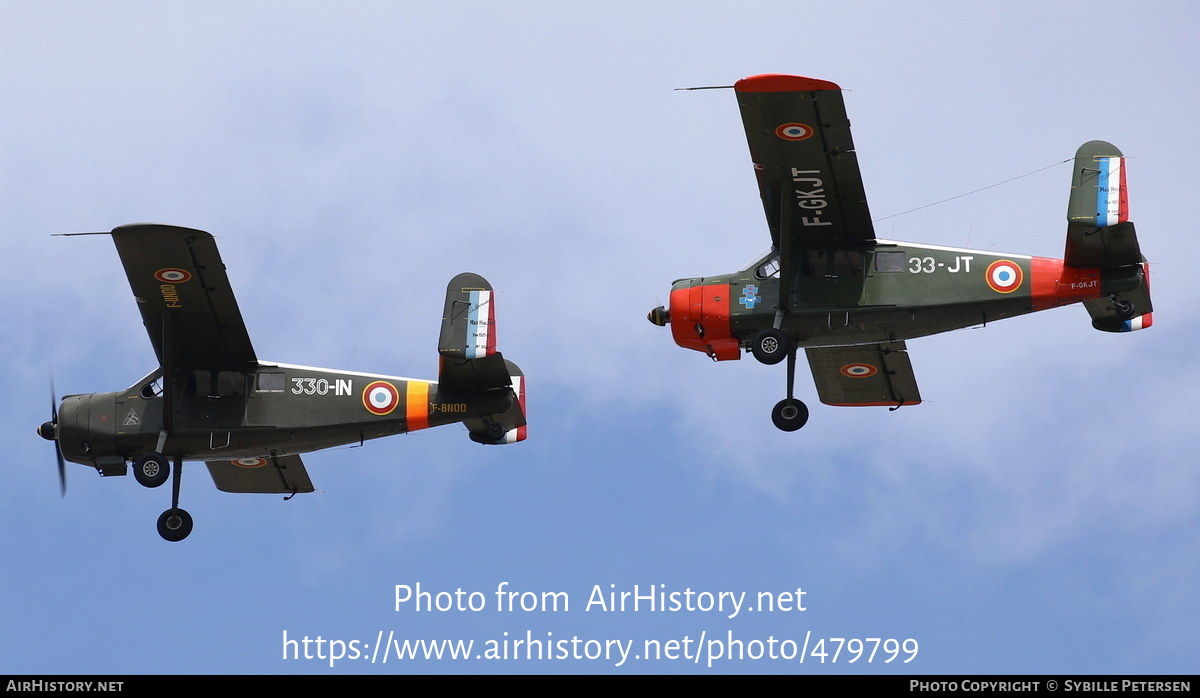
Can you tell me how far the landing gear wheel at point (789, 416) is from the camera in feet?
139

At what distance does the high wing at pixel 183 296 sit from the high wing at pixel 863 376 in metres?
10.5

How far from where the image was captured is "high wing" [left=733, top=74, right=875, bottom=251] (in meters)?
40.3

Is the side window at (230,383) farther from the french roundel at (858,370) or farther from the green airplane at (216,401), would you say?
the french roundel at (858,370)

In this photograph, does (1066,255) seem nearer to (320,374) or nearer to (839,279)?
(839,279)

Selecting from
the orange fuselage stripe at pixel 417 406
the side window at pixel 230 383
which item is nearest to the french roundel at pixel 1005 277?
the orange fuselage stripe at pixel 417 406

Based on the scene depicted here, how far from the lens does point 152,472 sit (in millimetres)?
43375

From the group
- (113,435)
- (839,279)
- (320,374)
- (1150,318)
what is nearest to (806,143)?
(839,279)

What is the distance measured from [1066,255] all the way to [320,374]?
13.0 m

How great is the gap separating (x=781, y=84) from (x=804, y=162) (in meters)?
1.67

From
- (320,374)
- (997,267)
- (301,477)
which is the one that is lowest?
(301,477)

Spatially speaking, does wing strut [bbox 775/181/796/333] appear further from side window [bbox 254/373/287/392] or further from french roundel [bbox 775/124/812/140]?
side window [bbox 254/373/287/392]

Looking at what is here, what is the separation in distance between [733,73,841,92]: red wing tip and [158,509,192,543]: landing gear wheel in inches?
494

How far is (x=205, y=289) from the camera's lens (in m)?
43.3

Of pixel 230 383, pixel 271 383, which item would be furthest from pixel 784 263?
pixel 230 383
